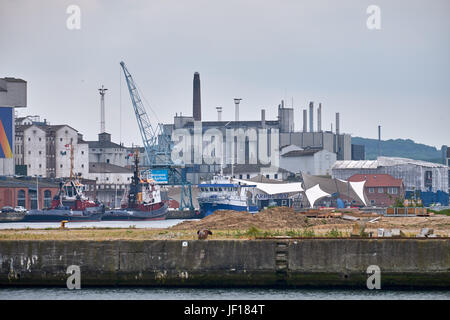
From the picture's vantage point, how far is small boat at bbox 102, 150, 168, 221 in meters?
150

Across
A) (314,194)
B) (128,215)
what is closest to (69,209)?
(128,215)

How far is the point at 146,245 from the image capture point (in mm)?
41031

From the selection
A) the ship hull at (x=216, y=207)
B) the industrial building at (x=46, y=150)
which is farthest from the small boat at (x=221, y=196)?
the industrial building at (x=46, y=150)

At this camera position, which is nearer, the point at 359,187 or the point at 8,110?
the point at 8,110

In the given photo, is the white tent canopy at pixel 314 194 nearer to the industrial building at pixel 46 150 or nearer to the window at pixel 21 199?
the industrial building at pixel 46 150

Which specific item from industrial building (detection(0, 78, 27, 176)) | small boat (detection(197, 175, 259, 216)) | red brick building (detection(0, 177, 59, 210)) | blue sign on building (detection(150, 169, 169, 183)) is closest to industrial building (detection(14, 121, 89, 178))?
red brick building (detection(0, 177, 59, 210))

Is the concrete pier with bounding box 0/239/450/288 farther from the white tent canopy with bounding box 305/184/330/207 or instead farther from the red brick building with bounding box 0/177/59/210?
the red brick building with bounding box 0/177/59/210

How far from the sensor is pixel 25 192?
163500 mm

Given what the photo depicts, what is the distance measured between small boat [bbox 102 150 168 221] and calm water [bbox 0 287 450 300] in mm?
107565

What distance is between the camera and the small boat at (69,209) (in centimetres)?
14200

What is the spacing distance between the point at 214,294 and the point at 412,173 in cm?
14179

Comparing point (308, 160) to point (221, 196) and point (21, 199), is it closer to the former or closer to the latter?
point (21, 199)
